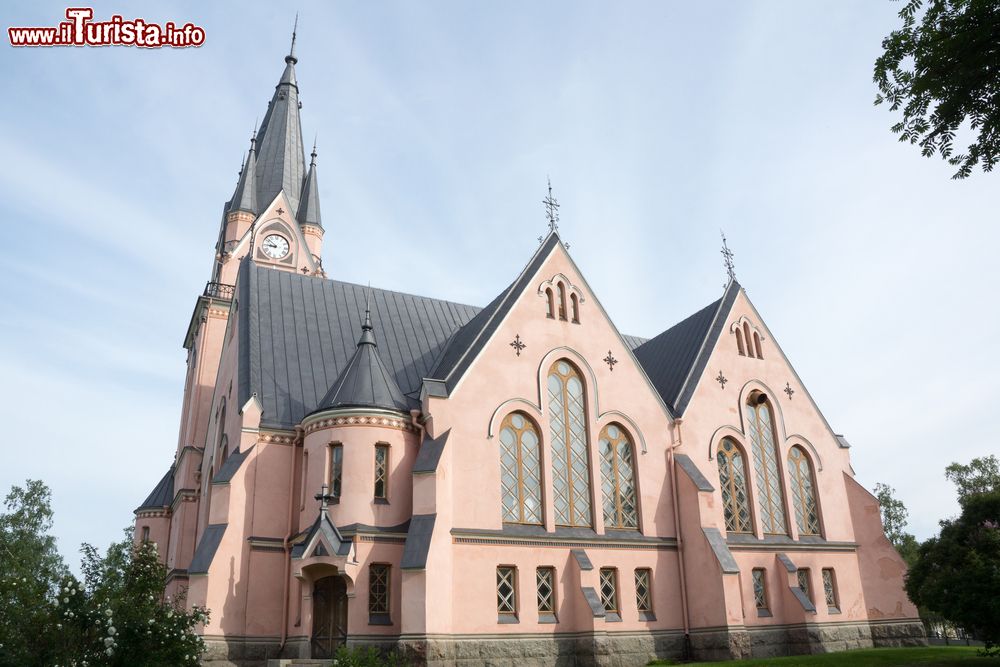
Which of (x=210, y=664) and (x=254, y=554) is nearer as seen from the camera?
(x=210, y=664)

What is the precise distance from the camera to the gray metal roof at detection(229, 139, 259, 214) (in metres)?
48.1

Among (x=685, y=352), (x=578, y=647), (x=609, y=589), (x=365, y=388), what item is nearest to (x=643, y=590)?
(x=609, y=589)

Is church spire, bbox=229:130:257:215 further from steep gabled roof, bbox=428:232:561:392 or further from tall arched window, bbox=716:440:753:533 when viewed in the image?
tall arched window, bbox=716:440:753:533

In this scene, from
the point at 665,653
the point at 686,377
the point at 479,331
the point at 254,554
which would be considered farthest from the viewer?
the point at 686,377

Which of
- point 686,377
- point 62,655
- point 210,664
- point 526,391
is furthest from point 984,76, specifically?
point 210,664

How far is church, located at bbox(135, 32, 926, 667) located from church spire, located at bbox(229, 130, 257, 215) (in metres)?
17.6

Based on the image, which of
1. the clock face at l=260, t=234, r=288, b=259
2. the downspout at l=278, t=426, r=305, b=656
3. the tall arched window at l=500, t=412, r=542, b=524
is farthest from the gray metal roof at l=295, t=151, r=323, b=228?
the tall arched window at l=500, t=412, r=542, b=524

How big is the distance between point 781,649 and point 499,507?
11.9m

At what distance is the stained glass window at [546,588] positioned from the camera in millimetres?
24844

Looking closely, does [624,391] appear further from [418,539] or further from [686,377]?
[418,539]

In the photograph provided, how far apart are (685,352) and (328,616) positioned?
1789 centimetres

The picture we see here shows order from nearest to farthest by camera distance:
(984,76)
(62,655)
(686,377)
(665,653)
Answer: (984,76), (62,655), (665,653), (686,377)

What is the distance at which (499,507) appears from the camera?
25.0 meters

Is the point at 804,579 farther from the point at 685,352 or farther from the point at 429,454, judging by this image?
the point at 429,454
